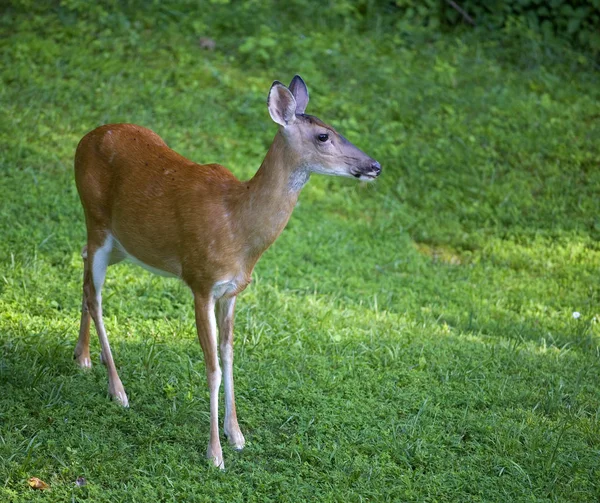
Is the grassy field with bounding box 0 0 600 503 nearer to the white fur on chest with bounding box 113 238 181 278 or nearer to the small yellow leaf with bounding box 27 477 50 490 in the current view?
the small yellow leaf with bounding box 27 477 50 490

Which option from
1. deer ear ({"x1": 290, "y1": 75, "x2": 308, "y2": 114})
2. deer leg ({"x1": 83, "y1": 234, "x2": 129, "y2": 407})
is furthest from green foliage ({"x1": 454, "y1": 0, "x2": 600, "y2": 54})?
deer leg ({"x1": 83, "y1": 234, "x2": 129, "y2": 407})

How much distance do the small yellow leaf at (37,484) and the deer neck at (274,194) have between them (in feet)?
4.89

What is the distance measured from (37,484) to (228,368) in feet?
3.56

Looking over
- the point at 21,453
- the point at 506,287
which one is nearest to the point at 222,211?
the point at 21,453

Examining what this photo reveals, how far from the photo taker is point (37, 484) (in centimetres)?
405

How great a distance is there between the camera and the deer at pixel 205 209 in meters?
4.21

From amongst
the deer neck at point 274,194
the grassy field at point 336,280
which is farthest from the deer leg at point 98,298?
the deer neck at point 274,194

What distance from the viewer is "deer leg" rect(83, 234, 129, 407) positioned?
4.77 m

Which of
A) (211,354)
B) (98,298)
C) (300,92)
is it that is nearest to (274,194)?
(300,92)

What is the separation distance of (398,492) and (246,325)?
1827 millimetres

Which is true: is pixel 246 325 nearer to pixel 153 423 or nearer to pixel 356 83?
pixel 153 423

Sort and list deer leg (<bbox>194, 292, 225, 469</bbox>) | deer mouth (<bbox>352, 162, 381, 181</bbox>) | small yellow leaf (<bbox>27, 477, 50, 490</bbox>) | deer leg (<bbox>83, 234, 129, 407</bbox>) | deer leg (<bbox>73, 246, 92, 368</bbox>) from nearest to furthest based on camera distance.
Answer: small yellow leaf (<bbox>27, 477, 50, 490</bbox>), deer mouth (<bbox>352, 162, 381, 181</bbox>), deer leg (<bbox>194, 292, 225, 469</bbox>), deer leg (<bbox>83, 234, 129, 407</bbox>), deer leg (<bbox>73, 246, 92, 368</bbox>)

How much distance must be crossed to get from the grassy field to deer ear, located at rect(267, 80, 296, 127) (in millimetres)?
1655

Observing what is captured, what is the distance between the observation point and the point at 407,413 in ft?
16.3
